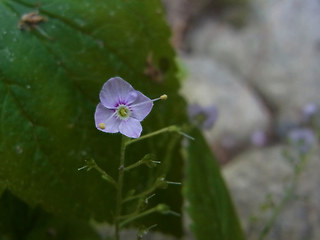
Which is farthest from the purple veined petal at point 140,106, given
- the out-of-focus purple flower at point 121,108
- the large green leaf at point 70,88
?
the large green leaf at point 70,88

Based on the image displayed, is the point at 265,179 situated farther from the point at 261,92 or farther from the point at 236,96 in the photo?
the point at 261,92

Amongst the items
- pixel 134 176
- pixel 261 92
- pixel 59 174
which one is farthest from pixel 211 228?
pixel 261 92

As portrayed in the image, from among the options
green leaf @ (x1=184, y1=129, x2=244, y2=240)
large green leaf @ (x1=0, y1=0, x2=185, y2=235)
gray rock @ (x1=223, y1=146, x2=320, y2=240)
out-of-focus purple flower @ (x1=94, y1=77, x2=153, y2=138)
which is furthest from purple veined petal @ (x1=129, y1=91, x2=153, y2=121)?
gray rock @ (x1=223, y1=146, x2=320, y2=240)

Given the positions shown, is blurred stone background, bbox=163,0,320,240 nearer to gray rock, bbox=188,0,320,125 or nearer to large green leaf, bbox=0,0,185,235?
gray rock, bbox=188,0,320,125

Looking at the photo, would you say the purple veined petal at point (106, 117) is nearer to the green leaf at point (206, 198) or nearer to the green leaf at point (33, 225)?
the green leaf at point (206, 198)

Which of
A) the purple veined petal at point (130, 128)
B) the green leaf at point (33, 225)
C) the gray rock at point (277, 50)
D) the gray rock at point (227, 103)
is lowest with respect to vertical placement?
the purple veined petal at point (130, 128)

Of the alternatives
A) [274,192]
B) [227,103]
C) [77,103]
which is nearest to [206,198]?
[77,103]
